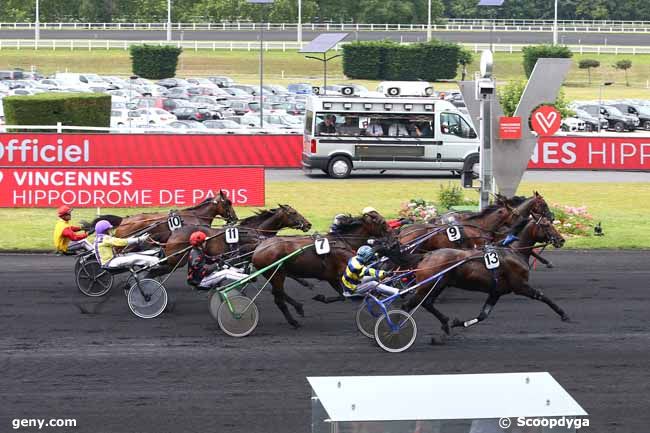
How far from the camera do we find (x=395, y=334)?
12.4m

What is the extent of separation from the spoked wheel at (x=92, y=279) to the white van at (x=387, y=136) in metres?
14.8

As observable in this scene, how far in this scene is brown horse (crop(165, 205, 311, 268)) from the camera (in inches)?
570

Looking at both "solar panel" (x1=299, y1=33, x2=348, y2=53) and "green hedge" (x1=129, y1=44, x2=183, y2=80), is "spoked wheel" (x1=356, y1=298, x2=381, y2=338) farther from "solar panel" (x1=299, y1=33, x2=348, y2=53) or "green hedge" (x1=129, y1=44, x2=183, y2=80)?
"green hedge" (x1=129, y1=44, x2=183, y2=80)

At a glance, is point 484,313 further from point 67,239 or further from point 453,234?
point 67,239

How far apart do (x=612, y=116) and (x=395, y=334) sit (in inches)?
1514

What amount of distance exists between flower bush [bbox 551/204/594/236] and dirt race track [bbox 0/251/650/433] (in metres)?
5.03

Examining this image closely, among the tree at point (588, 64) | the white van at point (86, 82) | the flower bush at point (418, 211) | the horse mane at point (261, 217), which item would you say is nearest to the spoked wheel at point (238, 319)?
the horse mane at point (261, 217)

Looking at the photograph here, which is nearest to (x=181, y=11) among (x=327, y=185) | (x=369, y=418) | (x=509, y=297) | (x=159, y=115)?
(x=159, y=115)

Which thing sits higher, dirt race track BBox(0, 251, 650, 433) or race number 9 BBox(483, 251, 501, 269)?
race number 9 BBox(483, 251, 501, 269)

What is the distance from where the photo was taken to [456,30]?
264 ft

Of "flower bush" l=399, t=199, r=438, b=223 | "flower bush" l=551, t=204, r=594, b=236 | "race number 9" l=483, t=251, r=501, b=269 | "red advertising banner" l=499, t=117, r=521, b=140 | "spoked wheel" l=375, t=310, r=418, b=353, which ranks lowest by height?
"spoked wheel" l=375, t=310, r=418, b=353

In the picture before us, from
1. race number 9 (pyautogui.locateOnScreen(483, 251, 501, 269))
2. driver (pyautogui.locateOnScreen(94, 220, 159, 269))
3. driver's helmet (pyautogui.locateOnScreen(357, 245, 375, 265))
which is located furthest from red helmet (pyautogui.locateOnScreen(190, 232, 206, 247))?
race number 9 (pyautogui.locateOnScreen(483, 251, 501, 269))

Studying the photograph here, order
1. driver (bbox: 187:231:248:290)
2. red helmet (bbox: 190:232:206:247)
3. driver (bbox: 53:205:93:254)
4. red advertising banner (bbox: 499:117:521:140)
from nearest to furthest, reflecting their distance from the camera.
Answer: driver (bbox: 187:231:248:290) → red helmet (bbox: 190:232:206:247) → driver (bbox: 53:205:93:254) → red advertising banner (bbox: 499:117:521:140)

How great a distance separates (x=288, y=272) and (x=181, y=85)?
45.4m
